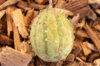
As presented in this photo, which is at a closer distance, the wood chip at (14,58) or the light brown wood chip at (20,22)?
the wood chip at (14,58)

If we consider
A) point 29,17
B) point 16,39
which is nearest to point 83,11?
point 29,17

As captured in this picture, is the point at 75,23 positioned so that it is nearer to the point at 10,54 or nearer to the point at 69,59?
the point at 69,59

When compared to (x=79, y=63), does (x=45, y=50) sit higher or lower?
higher

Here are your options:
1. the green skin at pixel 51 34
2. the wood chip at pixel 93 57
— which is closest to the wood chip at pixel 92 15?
the wood chip at pixel 93 57

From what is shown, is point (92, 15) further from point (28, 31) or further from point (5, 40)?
point (5, 40)

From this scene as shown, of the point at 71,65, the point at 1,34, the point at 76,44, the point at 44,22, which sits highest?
the point at 44,22

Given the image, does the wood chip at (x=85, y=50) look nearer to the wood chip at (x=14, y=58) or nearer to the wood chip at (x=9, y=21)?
the wood chip at (x=14, y=58)

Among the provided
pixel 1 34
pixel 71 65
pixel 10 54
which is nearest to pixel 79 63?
pixel 71 65
